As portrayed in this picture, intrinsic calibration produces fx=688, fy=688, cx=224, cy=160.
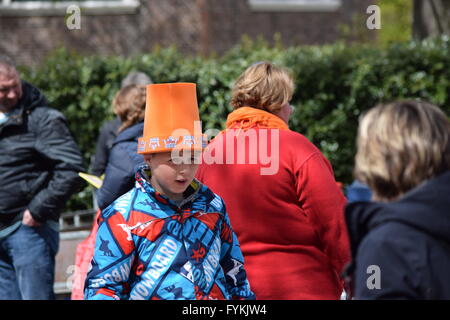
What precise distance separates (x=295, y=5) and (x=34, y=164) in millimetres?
13208

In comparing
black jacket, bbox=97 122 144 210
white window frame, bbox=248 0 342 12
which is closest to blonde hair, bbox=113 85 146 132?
black jacket, bbox=97 122 144 210

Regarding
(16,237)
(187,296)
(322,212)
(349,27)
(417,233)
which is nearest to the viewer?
(417,233)

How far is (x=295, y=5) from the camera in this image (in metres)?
17.1

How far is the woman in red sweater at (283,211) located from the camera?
3.29 meters

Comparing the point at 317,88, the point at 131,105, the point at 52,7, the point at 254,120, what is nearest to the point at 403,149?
the point at 254,120

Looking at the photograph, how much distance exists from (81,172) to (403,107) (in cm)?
335

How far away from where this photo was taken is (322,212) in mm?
3273

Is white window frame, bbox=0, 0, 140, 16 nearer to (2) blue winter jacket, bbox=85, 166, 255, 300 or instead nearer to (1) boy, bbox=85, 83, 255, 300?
(1) boy, bbox=85, 83, 255, 300

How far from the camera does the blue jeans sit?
15.6 ft

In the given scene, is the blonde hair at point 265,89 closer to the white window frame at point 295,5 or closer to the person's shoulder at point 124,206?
the person's shoulder at point 124,206

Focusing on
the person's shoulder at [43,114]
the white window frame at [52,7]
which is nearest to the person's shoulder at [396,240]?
the person's shoulder at [43,114]

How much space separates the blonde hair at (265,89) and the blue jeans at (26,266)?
2.02m
